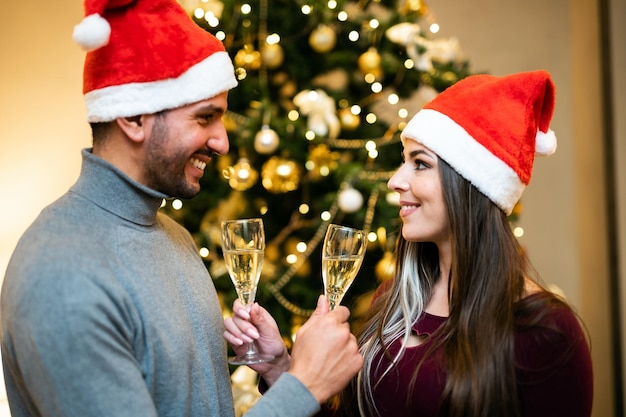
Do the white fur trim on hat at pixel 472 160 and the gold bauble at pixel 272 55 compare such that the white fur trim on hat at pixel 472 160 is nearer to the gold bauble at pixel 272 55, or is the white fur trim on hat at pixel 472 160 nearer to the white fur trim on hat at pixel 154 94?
the white fur trim on hat at pixel 154 94

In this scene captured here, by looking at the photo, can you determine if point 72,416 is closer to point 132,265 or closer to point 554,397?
point 132,265

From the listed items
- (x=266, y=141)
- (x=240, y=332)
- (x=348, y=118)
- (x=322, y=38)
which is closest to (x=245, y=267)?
(x=240, y=332)

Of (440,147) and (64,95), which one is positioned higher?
(64,95)

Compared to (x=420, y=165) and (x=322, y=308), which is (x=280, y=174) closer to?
(x=420, y=165)

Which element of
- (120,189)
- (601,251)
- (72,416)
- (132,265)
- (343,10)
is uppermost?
(343,10)

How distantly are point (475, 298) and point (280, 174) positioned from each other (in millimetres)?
1383

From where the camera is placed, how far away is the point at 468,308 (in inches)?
62.9

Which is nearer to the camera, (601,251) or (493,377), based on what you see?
(493,377)

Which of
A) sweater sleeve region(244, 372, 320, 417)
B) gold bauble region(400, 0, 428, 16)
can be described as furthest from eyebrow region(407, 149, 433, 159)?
gold bauble region(400, 0, 428, 16)

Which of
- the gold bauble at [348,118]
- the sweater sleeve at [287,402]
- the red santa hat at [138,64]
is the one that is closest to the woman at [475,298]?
the sweater sleeve at [287,402]

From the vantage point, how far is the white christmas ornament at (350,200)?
9.07 feet

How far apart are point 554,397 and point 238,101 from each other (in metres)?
2.14

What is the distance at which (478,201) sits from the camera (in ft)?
5.42

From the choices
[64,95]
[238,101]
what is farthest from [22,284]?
[238,101]
